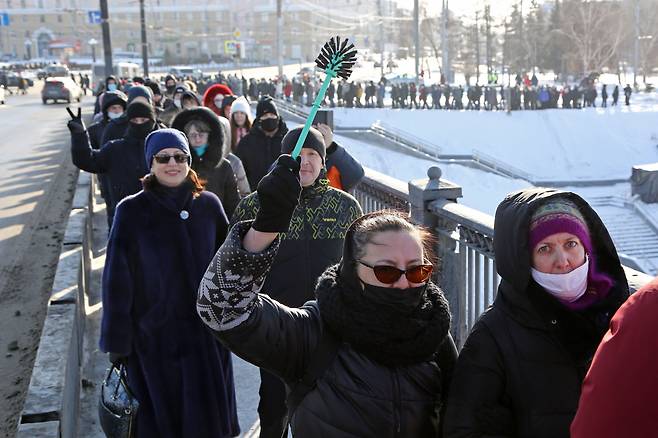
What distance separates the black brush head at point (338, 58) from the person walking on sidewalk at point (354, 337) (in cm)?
49

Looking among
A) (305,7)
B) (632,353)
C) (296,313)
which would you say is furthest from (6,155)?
(305,7)

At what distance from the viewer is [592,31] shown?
63812mm

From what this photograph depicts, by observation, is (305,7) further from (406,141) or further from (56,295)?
(56,295)

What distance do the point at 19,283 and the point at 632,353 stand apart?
8358mm

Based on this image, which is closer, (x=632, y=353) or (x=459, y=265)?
(x=632, y=353)

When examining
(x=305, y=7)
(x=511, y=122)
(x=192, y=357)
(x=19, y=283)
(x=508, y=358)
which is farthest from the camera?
(x=305, y=7)

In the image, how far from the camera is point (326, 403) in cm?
240

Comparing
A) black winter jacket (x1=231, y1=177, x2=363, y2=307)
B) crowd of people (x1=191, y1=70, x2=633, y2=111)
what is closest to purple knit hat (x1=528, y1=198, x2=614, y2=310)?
black winter jacket (x1=231, y1=177, x2=363, y2=307)

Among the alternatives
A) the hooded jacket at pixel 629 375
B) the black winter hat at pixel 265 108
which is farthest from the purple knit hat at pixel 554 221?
the black winter hat at pixel 265 108

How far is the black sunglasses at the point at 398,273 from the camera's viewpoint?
2398mm

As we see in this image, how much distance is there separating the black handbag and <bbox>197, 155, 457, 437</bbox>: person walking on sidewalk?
1803 millimetres

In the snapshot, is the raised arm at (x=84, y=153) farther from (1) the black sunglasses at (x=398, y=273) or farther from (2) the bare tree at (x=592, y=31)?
(2) the bare tree at (x=592, y=31)

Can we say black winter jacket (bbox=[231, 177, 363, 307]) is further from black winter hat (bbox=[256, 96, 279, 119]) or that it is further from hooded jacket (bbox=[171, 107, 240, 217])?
black winter hat (bbox=[256, 96, 279, 119])

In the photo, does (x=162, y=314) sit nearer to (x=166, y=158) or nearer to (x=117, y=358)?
(x=117, y=358)
